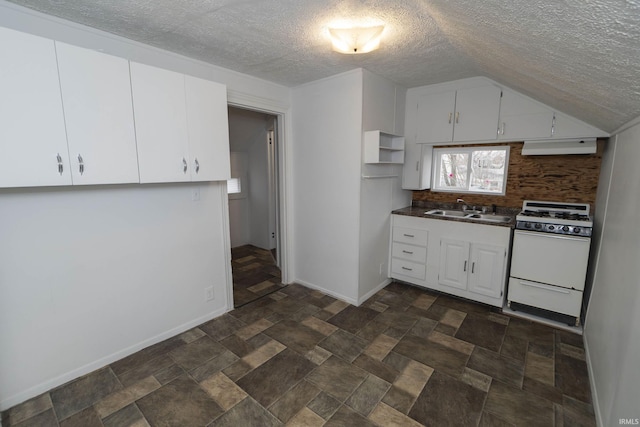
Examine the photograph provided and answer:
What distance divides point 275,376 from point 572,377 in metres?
2.10

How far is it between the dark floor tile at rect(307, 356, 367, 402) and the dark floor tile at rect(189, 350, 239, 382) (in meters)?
0.64

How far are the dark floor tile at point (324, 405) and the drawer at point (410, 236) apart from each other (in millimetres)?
2006

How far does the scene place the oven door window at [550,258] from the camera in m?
2.49

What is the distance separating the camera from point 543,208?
3.00 meters

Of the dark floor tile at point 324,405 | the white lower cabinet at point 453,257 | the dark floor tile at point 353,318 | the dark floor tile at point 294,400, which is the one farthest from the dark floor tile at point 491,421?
the white lower cabinet at point 453,257

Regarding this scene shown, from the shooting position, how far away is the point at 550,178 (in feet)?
9.92

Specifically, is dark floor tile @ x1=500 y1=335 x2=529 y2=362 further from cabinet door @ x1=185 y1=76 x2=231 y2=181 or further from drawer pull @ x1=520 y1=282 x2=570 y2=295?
cabinet door @ x1=185 y1=76 x2=231 y2=181

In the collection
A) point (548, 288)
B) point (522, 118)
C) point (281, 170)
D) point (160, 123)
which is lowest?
point (548, 288)

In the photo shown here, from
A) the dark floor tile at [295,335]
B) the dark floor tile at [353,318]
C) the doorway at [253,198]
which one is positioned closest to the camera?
the dark floor tile at [295,335]

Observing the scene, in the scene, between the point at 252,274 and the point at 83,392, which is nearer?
the point at 83,392

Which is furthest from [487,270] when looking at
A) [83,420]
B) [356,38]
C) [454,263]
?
[83,420]

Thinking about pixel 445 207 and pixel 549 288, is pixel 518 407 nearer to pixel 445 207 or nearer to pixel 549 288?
pixel 549 288

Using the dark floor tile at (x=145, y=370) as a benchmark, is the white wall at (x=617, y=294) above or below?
above

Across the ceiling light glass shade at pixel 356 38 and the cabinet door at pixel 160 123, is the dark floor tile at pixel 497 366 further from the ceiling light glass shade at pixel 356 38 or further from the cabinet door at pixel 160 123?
the cabinet door at pixel 160 123
